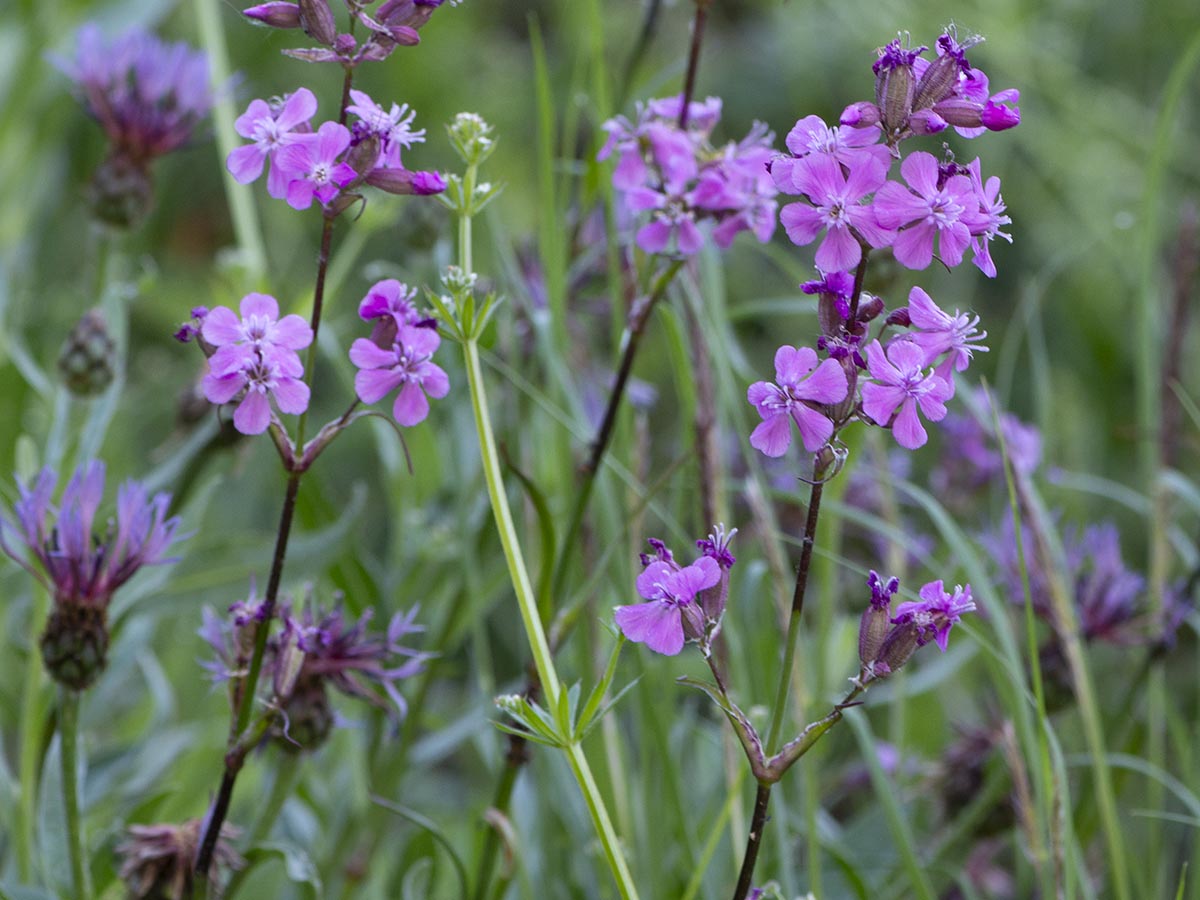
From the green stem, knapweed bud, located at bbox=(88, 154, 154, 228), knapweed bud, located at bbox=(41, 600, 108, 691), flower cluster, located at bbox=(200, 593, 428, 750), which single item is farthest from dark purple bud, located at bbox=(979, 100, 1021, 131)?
knapweed bud, located at bbox=(88, 154, 154, 228)

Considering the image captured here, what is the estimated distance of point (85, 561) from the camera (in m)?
0.65

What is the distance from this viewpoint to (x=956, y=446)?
113cm

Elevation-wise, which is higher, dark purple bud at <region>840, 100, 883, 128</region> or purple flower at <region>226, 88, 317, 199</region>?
dark purple bud at <region>840, 100, 883, 128</region>

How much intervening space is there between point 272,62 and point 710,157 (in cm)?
154

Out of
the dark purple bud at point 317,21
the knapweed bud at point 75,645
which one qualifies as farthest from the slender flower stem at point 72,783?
the dark purple bud at point 317,21

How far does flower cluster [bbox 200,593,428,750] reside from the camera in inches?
22.3

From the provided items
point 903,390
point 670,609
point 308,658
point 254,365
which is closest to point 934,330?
point 903,390

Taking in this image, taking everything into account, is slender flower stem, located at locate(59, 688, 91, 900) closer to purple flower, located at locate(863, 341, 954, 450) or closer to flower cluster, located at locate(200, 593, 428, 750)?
flower cluster, located at locate(200, 593, 428, 750)

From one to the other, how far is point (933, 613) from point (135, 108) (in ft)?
2.70

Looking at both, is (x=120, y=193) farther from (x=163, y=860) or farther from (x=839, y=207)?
(x=839, y=207)

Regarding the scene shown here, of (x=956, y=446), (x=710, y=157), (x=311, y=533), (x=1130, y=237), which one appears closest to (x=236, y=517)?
(x=311, y=533)

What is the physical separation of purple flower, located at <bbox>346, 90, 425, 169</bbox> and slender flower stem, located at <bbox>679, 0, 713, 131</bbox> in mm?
230

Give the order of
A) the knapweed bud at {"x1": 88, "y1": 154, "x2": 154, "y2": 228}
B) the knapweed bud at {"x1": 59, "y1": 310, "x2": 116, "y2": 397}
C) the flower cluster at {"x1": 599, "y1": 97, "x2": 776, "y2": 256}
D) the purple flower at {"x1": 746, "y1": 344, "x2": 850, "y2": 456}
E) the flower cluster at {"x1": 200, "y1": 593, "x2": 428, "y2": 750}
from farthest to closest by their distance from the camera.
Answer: the knapweed bud at {"x1": 88, "y1": 154, "x2": 154, "y2": 228} < the knapweed bud at {"x1": 59, "y1": 310, "x2": 116, "y2": 397} < the flower cluster at {"x1": 599, "y1": 97, "x2": 776, "y2": 256} < the flower cluster at {"x1": 200, "y1": 593, "x2": 428, "y2": 750} < the purple flower at {"x1": 746, "y1": 344, "x2": 850, "y2": 456}

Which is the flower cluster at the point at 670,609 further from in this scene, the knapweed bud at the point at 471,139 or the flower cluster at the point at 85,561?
the flower cluster at the point at 85,561
